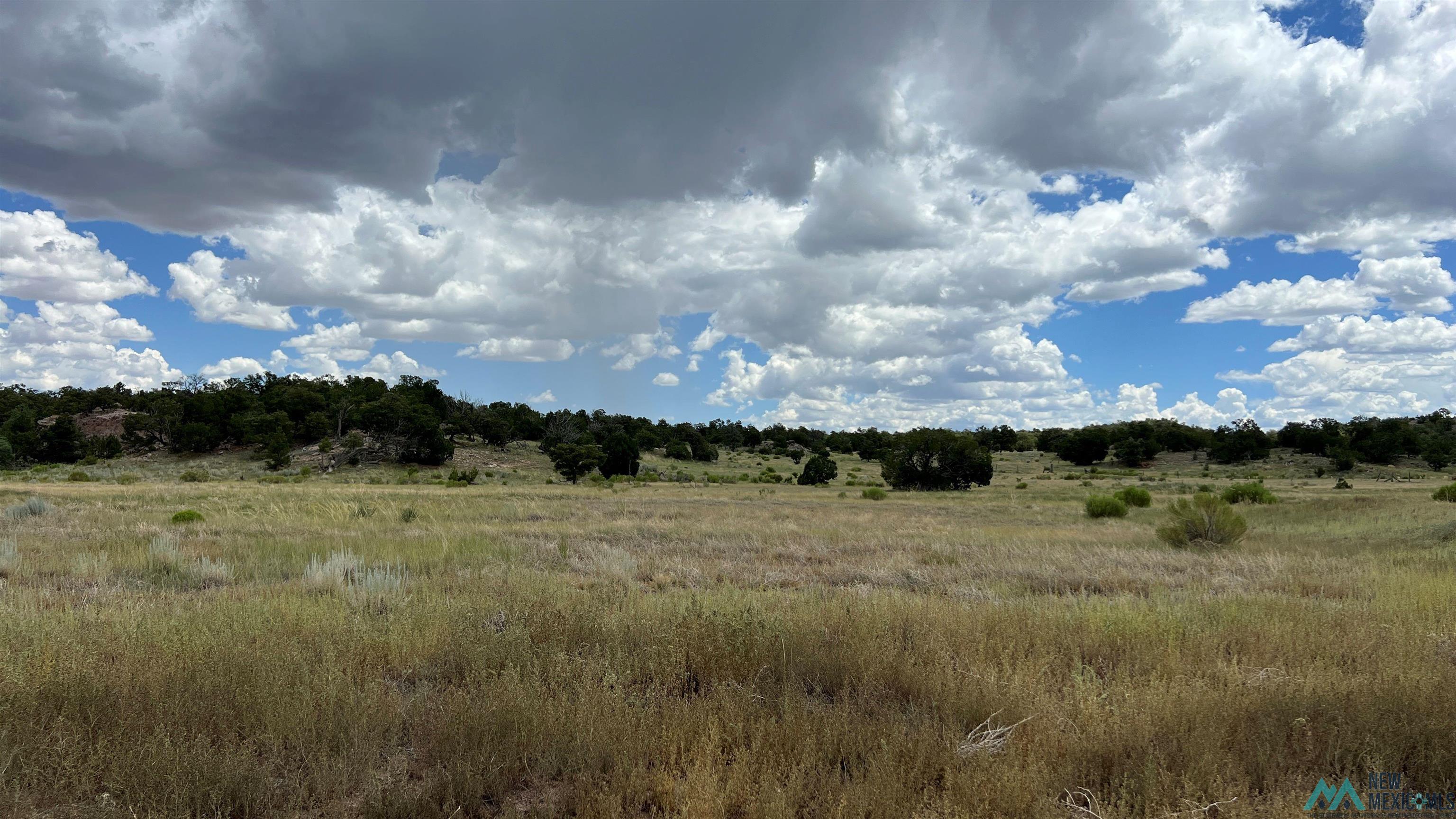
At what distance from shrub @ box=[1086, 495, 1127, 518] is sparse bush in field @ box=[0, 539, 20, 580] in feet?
93.3

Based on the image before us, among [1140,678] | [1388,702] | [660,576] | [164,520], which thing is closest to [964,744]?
[1140,678]

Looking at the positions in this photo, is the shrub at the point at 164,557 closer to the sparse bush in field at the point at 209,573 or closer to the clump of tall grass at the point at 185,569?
the clump of tall grass at the point at 185,569

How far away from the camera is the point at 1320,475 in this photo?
2376 inches

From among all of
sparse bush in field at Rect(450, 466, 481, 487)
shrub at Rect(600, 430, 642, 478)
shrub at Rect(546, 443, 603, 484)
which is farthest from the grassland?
shrub at Rect(600, 430, 642, 478)

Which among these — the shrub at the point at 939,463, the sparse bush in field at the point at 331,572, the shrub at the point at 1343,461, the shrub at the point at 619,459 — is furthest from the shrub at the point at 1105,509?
the shrub at the point at 1343,461

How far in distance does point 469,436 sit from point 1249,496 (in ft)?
241

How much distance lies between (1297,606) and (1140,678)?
4125 mm

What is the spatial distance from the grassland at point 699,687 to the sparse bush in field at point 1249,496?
21.2m

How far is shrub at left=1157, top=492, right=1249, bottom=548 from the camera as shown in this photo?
15.5 meters

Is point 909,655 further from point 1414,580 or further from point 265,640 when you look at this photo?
point 1414,580

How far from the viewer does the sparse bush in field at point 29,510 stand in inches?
693

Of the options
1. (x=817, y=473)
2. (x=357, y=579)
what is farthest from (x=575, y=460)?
(x=357, y=579)

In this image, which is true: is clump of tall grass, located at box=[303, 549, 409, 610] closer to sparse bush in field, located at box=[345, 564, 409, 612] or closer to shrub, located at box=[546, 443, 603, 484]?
sparse bush in field, located at box=[345, 564, 409, 612]

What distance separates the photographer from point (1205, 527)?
1577 centimetres
